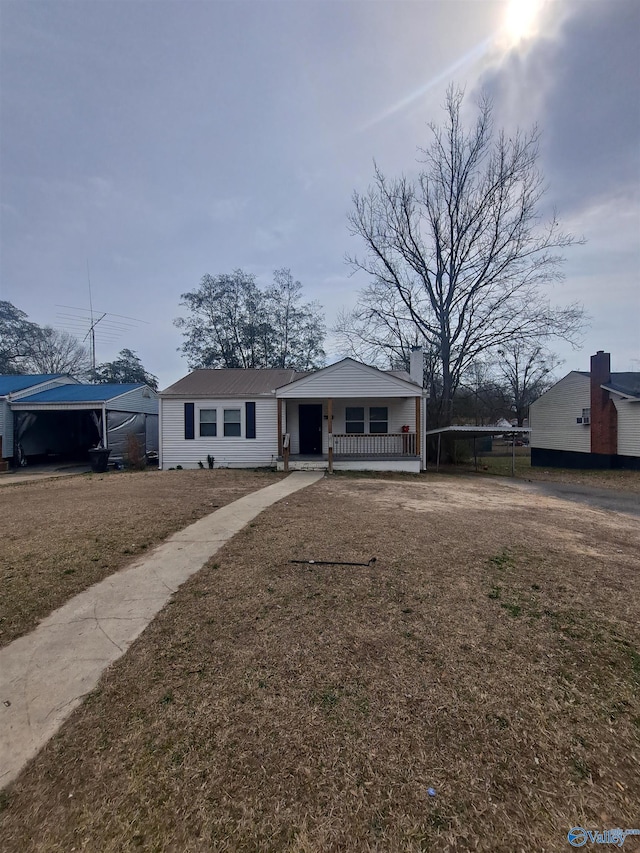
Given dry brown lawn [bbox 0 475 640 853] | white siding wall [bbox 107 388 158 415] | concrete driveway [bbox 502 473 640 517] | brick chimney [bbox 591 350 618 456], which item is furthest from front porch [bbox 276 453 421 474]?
brick chimney [bbox 591 350 618 456]

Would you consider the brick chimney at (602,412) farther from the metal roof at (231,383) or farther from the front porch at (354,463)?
the front porch at (354,463)

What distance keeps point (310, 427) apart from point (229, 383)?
3.79 meters

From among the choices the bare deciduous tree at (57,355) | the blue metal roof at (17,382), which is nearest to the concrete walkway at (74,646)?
the blue metal roof at (17,382)

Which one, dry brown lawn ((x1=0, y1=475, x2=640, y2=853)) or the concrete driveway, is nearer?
dry brown lawn ((x1=0, y1=475, x2=640, y2=853))

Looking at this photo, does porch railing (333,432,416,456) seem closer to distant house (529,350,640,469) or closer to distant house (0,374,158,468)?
distant house (0,374,158,468)

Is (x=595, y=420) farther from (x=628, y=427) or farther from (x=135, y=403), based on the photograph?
(x=135, y=403)

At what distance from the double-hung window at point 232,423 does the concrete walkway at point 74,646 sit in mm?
9667

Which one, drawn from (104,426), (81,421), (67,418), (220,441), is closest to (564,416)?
(220,441)

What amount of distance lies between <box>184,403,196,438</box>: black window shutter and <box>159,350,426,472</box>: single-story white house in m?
0.04

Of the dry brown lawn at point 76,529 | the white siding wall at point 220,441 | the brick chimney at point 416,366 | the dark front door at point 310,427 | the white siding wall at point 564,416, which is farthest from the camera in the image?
the white siding wall at point 564,416

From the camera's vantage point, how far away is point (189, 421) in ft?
46.4

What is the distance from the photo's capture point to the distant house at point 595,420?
52.4 feet

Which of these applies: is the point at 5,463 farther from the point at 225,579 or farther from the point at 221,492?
the point at 225,579

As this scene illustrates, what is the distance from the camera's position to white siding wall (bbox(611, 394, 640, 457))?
613 inches
